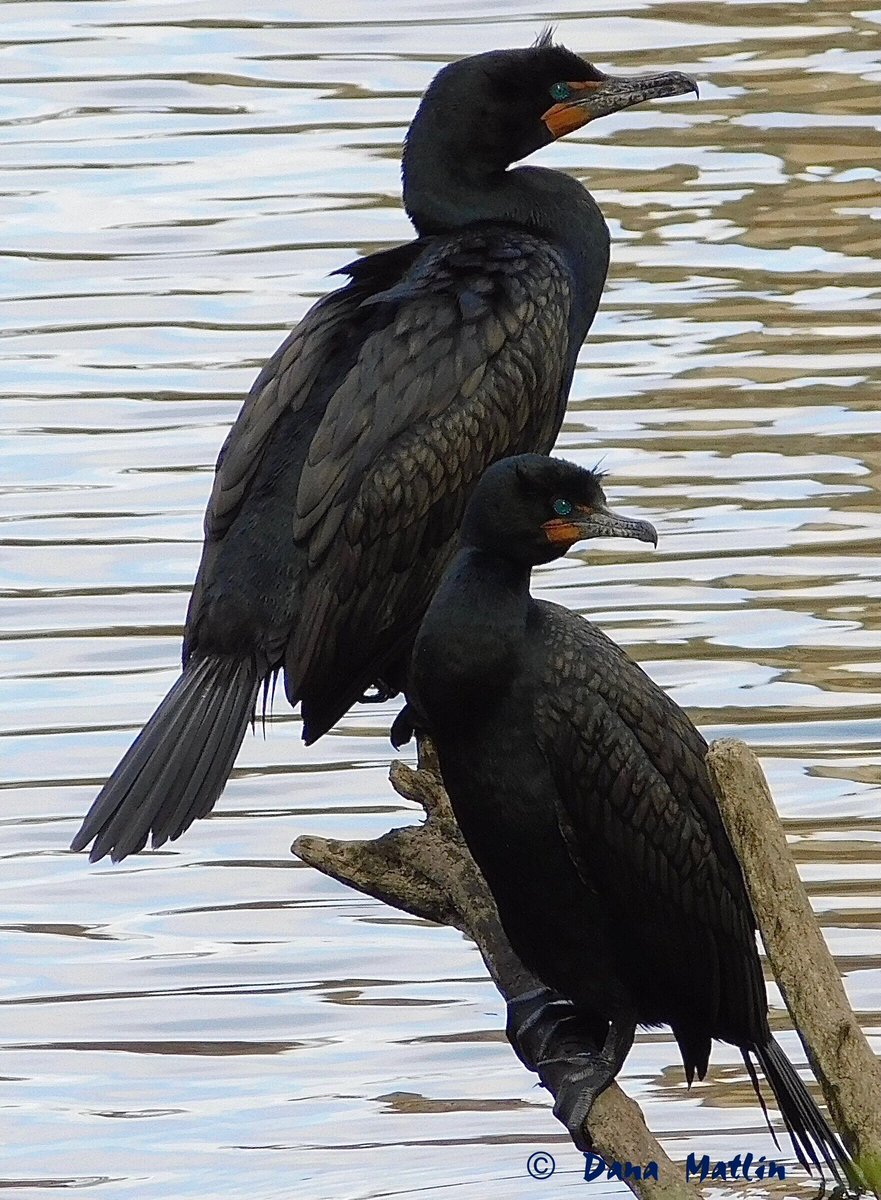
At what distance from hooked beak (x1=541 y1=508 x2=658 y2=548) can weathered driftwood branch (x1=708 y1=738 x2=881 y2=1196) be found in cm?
63

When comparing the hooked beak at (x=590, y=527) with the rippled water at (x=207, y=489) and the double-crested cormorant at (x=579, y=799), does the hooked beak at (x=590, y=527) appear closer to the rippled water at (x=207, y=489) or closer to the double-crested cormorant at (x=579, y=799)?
the double-crested cormorant at (x=579, y=799)

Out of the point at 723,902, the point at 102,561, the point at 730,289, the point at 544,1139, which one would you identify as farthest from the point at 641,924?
the point at 730,289

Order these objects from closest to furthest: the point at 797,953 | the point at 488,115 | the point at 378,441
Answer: the point at 797,953, the point at 378,441, the point at 488,115

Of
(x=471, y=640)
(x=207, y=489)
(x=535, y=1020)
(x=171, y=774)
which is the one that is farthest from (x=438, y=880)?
(x=207, y=489)

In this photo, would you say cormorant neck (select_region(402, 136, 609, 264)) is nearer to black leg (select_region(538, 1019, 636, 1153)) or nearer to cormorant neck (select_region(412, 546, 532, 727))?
cormorant neck (select_region(412, 546, 532, 727))

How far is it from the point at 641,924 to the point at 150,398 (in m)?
5.04

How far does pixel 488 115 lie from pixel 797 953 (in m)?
2.33

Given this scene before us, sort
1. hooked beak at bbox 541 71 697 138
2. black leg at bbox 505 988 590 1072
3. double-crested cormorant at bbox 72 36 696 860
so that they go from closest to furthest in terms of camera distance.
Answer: black leg at bbox 505 988 590 1072, double-crested cormorant at bbox 72 36 696 860, hooked beak at bbox 541 71 697 138

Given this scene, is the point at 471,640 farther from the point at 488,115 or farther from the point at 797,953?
the point at 488,115

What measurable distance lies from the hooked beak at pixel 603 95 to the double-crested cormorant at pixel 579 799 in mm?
1540

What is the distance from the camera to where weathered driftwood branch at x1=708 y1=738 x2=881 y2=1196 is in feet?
12.9

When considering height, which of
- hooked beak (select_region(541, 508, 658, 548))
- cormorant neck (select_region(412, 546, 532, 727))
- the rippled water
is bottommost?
the rippled water

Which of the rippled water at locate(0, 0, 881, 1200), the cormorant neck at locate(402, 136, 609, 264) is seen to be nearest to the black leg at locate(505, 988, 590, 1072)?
the rippled water at locate(0, 0, 881, 1200)

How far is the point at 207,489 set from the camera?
8602 mm
